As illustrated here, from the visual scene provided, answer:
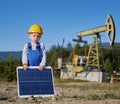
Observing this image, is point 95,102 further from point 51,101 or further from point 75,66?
point 75,66

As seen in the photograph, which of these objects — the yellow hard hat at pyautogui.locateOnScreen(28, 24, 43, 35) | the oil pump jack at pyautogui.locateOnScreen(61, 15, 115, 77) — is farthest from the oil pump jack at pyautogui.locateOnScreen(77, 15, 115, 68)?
the yellow hard hat at pyautogui.locateOnScreen(28, 24, 43, 35)

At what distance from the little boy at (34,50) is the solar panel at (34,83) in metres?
0.18

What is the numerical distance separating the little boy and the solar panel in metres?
0.18

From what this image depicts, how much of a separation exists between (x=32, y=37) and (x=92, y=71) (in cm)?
3662

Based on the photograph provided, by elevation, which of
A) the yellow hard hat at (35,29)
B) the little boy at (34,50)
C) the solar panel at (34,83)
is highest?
the yellow hard hat at (35,29)

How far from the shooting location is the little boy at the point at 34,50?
31.6 ft

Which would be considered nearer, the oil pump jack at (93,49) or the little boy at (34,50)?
the little boy at (34,50)

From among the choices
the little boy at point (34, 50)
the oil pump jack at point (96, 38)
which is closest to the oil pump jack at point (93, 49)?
the oil pump jack at point (96, 38)

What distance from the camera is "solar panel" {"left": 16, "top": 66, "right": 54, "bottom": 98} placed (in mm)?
9297

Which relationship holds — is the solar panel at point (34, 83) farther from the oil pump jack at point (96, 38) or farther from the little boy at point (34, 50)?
the oil pump jack at point (96, 38)

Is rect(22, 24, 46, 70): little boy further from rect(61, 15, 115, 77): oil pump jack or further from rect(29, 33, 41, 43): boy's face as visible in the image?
rect(61, 15, 115, 77): oil pump jack

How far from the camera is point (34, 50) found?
31.9 feet

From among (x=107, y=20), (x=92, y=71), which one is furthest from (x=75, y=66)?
(x=107, y=20)

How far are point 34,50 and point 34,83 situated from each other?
86 cm
